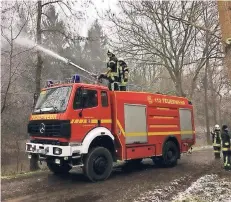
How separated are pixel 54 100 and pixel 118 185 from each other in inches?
111

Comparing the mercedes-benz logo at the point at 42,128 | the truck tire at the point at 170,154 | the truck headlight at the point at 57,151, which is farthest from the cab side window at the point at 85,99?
the truck tire at the point at 170,154

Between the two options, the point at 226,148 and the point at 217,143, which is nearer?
the point at 226,148

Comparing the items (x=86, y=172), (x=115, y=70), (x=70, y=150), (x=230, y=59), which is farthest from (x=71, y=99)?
(x=230, y=59)

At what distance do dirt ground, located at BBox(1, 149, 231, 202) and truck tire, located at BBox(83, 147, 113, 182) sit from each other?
220 millimetres

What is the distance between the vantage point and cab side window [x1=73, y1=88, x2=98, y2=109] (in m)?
7.72

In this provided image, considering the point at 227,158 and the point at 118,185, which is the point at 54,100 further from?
the point at 227,158

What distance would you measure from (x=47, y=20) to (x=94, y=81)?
432 centimetres

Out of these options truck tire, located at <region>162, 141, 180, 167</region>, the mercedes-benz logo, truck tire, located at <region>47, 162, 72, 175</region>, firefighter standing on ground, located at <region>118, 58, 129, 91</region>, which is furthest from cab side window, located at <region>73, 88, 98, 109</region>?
truck tire, located at <region>162, 141, 180, 167</region>

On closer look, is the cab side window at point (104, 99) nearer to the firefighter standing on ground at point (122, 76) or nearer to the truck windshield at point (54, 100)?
the truck windshield at point (54, 100)

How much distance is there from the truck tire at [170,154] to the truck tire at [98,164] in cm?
285

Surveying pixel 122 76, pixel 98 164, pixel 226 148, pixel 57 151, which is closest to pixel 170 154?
pixel 226 148

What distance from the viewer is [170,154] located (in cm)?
1061

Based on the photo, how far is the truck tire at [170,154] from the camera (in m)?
10.4

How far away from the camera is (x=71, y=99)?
7.60 m
